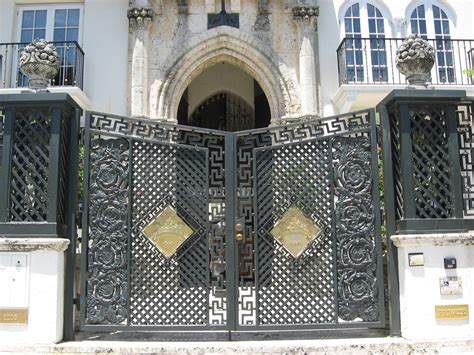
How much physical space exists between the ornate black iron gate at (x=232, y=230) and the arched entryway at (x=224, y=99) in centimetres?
900

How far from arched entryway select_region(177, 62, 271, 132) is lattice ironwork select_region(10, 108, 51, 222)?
9184mm

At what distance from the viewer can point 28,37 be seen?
1318cm

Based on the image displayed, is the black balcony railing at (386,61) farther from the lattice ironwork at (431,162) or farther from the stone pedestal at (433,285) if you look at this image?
the stone pedestal at (433,285)

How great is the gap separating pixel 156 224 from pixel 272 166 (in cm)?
142

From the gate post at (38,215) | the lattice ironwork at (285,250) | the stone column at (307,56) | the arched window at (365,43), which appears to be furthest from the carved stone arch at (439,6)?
the gate post at (38,215)

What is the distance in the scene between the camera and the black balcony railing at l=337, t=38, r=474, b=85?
1257 centimetres

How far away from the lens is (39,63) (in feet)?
18.2

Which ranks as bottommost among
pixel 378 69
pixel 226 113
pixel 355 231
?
pixel 355 231

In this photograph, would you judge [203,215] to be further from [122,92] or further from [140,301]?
[122,92]

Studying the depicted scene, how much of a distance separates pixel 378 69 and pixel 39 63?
9.29 meters

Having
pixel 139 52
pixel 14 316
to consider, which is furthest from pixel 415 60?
pixel 139 52

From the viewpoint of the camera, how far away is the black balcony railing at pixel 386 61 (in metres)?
12.6

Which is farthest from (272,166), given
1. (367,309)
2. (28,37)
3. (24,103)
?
(28,37)

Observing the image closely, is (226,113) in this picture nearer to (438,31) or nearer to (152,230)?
(438,31)
